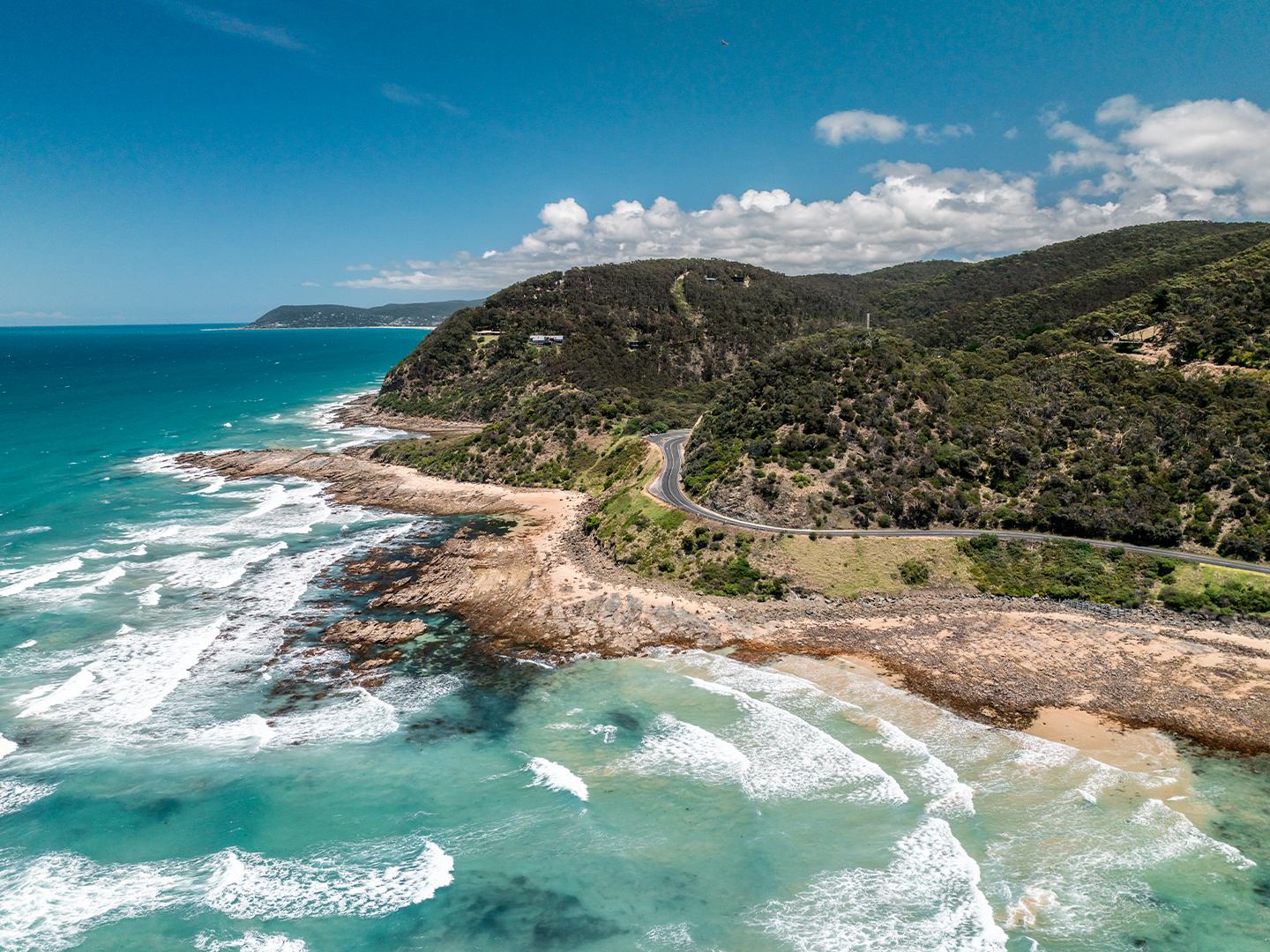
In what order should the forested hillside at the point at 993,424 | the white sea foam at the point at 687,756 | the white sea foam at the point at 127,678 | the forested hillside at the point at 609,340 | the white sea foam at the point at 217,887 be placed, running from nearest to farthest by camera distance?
the white sea foam at the point at 217,887
the white sea foam at the point at 687,756
the white sea foam at the point at 127,678
the forested hillside at the point at 993,424
the forested hillside at the point at 609,340

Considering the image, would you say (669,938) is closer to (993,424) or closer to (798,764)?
(798,764)

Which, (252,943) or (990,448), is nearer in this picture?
(252,943)

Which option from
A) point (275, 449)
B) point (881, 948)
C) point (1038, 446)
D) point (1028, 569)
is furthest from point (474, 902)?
point (275, 449)

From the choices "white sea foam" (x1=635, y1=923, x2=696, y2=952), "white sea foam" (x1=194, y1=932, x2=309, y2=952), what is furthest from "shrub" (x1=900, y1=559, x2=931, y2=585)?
"white sea foam" (x1=194, y1=932, x2=309, y2=952)

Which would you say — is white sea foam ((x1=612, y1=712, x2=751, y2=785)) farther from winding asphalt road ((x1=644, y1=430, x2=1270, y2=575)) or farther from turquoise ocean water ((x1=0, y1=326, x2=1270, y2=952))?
winding asphalt road ((x1=644, y1=430, x2=1270, y2=575))

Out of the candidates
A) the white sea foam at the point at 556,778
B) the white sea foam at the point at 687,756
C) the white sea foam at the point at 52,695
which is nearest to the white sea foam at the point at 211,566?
the white sea foam at the point at 52,695

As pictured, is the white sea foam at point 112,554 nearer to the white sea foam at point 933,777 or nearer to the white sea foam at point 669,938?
the white sea foam at point 669,938

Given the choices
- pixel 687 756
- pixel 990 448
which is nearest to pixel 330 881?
pixel 687 756
